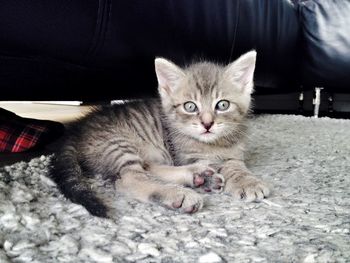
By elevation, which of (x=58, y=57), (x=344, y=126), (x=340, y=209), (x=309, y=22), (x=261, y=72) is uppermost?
(x=309, y=22)

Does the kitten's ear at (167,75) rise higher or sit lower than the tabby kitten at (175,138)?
higher

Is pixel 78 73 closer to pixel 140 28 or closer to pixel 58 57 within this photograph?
pixel 58 57

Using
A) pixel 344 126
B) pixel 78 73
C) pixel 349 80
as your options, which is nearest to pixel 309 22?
pixel 349 80

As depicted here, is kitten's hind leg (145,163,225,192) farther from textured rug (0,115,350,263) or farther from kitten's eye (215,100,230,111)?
kitten's eye (215,100,230,111)

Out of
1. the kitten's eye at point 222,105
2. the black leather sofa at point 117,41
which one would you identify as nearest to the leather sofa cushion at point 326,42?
the black leather sofa at point 117,41

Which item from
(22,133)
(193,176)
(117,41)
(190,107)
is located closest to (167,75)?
(190,107)

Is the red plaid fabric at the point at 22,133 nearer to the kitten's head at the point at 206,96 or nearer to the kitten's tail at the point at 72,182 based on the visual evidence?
the kitten's tail at the point at 72,182
